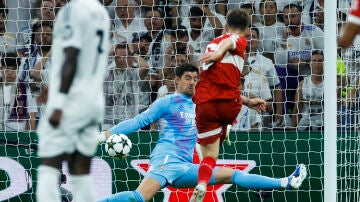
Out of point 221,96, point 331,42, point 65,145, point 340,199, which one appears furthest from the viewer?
point 340,199

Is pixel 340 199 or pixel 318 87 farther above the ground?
pixel 318 87

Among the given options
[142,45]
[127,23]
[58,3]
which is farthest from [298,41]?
[58,3]

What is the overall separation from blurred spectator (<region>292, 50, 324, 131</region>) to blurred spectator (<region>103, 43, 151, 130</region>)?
5.95 ft

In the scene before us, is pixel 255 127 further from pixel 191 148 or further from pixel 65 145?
pixel 65 145

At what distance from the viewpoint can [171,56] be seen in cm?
1171

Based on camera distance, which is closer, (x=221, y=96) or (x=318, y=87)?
(x=221, y=96)

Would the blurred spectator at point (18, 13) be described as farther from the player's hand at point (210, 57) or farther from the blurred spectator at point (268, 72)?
the player's hand at point (210, 57)

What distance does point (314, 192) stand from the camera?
1133 centimetres

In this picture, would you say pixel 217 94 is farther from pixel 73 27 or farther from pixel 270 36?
pixel 73 27

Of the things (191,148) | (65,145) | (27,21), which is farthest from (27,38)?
(65,145)

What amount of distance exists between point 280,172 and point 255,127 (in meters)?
0.61

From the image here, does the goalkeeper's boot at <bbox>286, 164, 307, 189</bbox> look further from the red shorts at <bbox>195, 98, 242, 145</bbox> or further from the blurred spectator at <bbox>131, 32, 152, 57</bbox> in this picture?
the blurred spectator at <bbox>131, 32, 152, 57</bbox>

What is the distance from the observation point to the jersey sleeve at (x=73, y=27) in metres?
6.16

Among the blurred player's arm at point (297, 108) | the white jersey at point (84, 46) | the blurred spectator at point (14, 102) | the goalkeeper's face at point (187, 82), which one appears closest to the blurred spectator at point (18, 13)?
the blurred spectator at point (14, 102)
